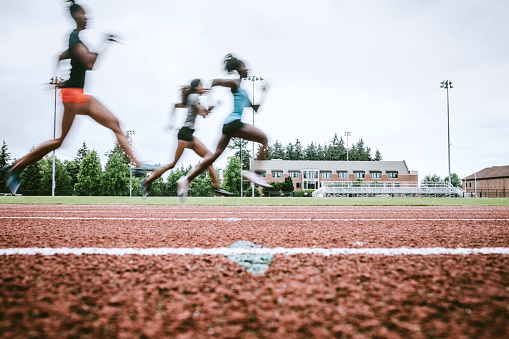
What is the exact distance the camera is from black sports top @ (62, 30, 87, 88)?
428cm

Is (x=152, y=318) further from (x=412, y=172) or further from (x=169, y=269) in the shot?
(x=412, y=172)

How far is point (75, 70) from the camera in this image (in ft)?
14.1

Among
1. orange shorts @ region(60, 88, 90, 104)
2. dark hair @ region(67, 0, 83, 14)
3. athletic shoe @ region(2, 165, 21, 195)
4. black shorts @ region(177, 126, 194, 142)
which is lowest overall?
athletic shoe @ region(2, 165, 21, 195)

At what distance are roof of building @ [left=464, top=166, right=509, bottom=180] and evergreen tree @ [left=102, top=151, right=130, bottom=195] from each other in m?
83.5

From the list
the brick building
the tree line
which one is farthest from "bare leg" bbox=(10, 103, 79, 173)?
the brick building

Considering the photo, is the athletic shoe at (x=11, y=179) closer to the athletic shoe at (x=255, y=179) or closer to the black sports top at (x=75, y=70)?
the black sports top at (x=75, y=70)

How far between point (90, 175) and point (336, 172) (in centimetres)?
5642

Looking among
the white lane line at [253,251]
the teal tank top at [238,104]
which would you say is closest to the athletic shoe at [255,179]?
the teal tank top at [238,104]

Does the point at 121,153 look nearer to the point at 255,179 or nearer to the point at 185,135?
the point at 185,135

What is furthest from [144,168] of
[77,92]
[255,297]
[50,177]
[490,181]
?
[490,181]

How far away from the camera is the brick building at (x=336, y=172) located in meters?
79.7

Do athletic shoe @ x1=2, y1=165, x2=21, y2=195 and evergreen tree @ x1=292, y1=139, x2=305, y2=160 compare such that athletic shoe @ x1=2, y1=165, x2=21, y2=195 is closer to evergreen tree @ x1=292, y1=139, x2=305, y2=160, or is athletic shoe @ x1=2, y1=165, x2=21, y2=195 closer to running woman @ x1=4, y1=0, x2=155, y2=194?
running woman @ x1=4, y1=0, x2=155, y2=194

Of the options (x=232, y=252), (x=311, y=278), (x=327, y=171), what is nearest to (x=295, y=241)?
(x=232, y=252)

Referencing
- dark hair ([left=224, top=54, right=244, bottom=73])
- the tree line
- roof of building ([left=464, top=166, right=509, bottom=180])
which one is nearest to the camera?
dark hair ([left=224, top=54, right=244, bottom=73])
